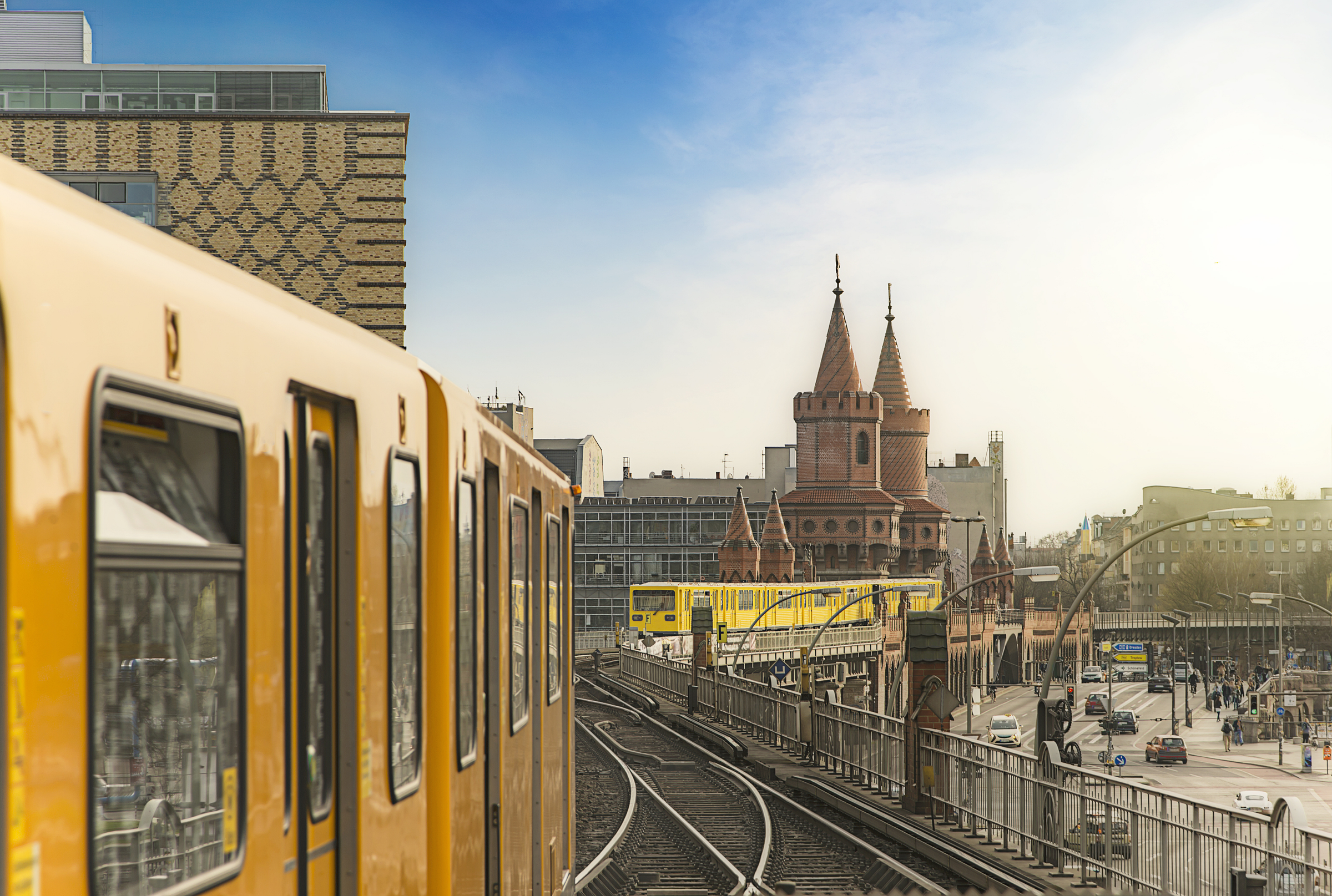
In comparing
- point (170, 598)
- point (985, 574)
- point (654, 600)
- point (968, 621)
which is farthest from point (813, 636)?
point (170, 598)

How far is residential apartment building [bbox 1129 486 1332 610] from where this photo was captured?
523 feet

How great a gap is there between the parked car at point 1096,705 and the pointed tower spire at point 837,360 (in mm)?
30487

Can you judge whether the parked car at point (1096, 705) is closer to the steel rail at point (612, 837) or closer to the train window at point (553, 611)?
the steel rail at point (612, 837)

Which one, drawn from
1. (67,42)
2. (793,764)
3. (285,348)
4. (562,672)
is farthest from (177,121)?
(285,348)

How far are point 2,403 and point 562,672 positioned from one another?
24.7 feet

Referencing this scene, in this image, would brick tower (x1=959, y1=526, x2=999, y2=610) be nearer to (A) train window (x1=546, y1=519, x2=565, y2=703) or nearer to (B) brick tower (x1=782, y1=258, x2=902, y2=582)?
(B) brick tower (x1=782, y1=258, x2=902, y2=582)

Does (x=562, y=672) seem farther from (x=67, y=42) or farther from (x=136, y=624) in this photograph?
(x=67, y=42)

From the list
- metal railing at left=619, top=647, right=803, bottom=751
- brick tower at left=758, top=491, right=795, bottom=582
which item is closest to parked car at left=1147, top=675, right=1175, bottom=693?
brick tower at left=758, top=491, right=795, bottom=582

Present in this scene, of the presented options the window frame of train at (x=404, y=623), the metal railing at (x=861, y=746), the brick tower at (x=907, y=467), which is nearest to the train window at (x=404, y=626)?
the window frame of train at (x=404, y=623)

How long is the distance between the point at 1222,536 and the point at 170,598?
18477 centimetres

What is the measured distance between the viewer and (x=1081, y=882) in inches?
499

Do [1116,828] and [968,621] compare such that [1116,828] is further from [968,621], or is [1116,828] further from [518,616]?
[968,621]

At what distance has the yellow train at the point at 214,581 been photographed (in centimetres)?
225

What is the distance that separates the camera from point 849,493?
99250mm
